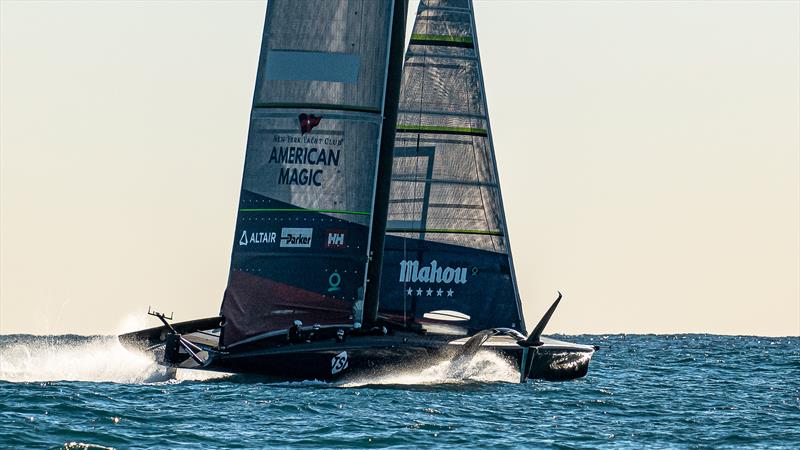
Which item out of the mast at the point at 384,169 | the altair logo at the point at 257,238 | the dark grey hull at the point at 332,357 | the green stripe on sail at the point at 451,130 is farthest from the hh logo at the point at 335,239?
the green stripe on sail at the point at 451,130

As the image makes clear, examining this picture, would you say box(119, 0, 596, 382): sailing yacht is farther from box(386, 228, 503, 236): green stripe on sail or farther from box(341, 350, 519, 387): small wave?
box(386, 228, 503, 236): green stripe on sail

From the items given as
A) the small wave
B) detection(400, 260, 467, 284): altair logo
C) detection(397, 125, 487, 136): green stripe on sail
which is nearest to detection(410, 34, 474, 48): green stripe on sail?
detection(397, 125, 487, 136): green stripe on sail

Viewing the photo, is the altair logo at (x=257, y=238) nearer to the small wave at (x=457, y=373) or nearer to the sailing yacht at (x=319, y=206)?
the sailing yacht at (x=319, y=206)

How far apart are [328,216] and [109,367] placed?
21.7 feet

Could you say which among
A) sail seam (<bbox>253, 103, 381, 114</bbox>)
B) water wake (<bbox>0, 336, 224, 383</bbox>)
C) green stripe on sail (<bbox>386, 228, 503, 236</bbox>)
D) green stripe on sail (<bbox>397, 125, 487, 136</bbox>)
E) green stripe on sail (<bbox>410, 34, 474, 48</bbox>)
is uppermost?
green stripe on sail (<bbox>410, 34, 474, 48</bbox>)

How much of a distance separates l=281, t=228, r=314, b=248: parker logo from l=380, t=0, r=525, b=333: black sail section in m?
3.64

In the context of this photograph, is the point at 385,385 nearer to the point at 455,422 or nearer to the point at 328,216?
the point at 328,216

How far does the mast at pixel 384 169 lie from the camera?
30.4 metres

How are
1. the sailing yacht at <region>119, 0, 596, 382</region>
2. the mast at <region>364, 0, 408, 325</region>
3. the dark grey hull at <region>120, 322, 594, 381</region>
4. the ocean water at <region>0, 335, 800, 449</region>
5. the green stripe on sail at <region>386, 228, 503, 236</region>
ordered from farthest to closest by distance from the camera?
the green stripe on sail at <region>386, 228, 503, 236</region>, the mast at <region>364, 0, 408, 325</region>, the sailing yacht at <region>119, 0, 596, 382</region>, the dark grey hull at <region>120, 322, 594, 381</region>, the ocean water at <region>0, 335, 800, 449</region>

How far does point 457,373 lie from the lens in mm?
Answer: 30281

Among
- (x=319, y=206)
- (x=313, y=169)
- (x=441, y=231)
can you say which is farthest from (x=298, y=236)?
(x=441, y=231)

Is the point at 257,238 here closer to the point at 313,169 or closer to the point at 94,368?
the point at 313,169

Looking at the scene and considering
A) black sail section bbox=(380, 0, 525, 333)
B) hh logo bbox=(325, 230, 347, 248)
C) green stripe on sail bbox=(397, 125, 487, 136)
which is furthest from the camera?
green stripe on sail bbox=(397, 125, 487, 136)

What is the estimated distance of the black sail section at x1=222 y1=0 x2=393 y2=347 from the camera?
98.5 ft
